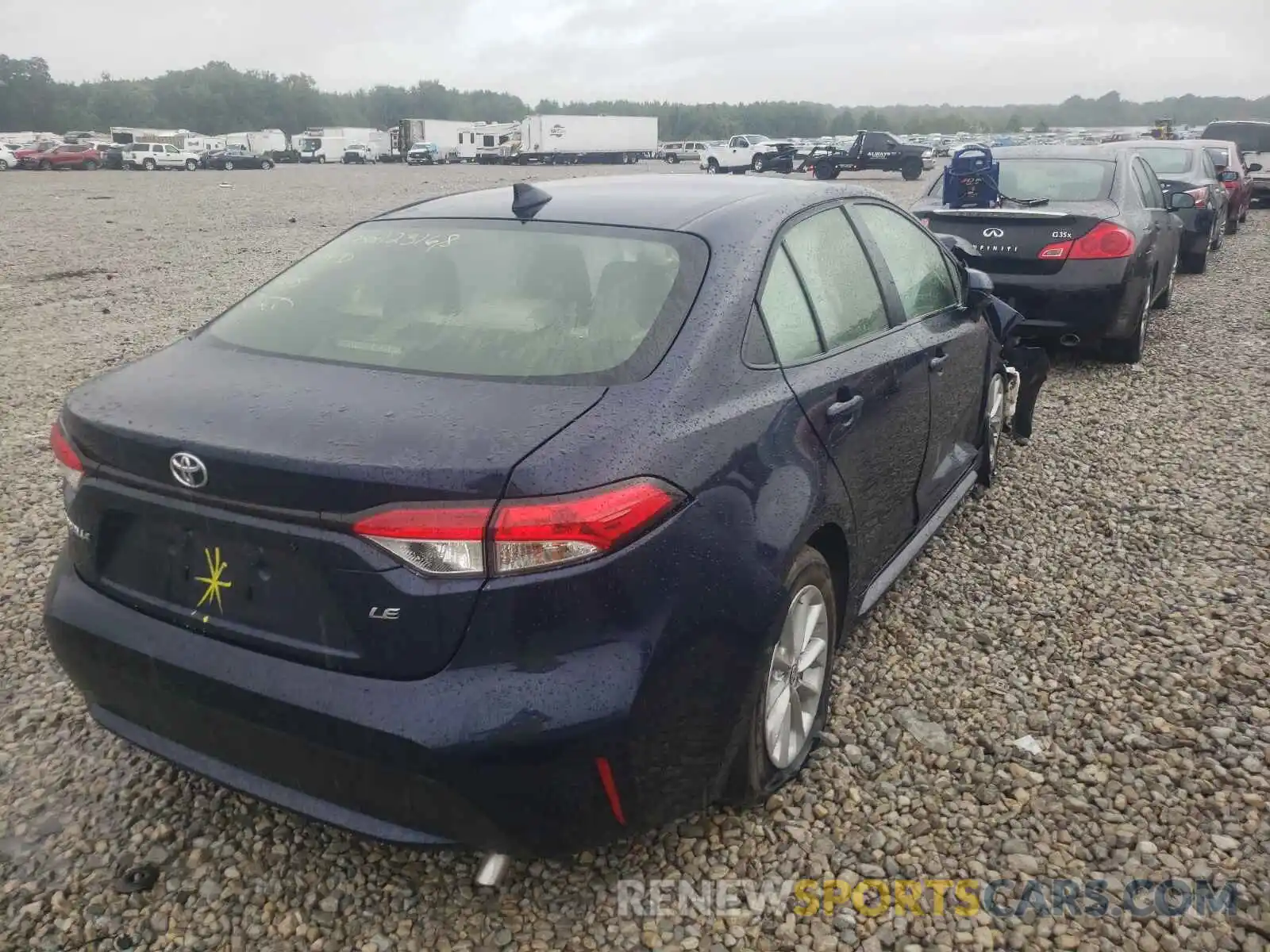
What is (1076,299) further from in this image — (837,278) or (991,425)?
(837,278)

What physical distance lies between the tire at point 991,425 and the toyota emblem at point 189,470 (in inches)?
139

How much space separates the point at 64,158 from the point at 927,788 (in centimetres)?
5441

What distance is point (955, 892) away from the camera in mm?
2488

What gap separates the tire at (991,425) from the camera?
186 inches

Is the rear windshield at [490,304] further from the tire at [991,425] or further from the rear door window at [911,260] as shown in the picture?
the tire at [991,425]

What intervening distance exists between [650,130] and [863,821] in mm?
64868

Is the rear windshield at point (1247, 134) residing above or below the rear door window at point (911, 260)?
above

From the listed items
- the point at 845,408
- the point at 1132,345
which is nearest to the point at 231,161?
the point at 1132,345

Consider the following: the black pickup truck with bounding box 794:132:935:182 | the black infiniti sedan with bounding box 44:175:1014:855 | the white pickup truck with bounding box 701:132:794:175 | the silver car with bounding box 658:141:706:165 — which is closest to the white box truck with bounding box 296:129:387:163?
the silver car with bounding box 658:141:706:165

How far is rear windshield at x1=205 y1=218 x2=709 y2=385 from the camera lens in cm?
245

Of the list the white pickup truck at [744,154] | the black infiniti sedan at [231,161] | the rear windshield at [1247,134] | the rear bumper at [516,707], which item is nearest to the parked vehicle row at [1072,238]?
the rear bumper at [516,707]

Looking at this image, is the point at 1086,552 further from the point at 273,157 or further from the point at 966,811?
the point at 273,157

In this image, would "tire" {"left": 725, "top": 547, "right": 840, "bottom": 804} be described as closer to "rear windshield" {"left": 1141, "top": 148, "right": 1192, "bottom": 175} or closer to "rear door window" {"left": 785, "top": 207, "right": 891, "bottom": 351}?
"rear door window" {"left": 785, "top": 207, "right": 891, "bottom": 351}

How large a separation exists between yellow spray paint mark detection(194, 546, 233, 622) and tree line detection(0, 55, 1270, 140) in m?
104
